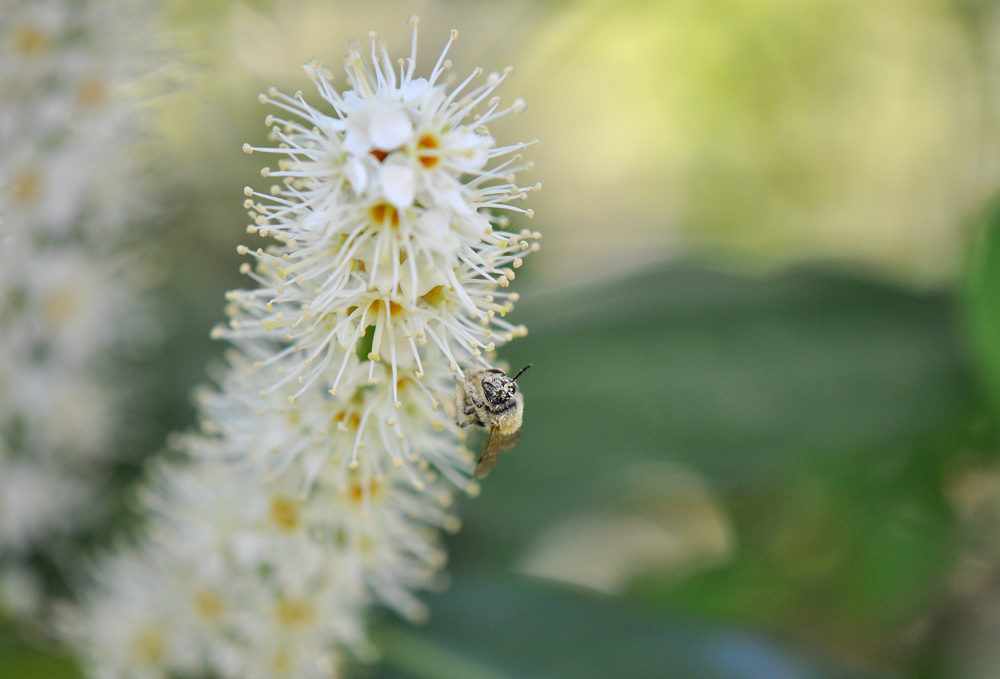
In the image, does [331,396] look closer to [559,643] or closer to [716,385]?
[559,643]

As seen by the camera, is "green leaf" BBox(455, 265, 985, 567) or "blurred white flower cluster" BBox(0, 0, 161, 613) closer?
"blurred white flower cluster" BBox(0, 0, 161, 613)

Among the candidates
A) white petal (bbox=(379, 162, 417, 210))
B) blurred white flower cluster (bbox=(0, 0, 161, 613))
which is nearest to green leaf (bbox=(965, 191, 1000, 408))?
white petal (bbox=(379, 162, 417, 210))

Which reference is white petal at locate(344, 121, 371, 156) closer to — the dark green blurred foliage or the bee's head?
the bee's head

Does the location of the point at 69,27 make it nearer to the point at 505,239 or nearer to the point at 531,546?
the point at 505,239

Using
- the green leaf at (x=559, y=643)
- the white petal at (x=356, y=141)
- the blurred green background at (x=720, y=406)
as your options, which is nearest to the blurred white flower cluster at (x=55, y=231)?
the blurred green background at (x=720, y=406)

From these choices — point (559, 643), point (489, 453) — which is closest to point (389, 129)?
point (489, 453)

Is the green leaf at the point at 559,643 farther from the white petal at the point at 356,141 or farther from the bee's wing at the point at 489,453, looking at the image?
the white petal at the point at 356,141
